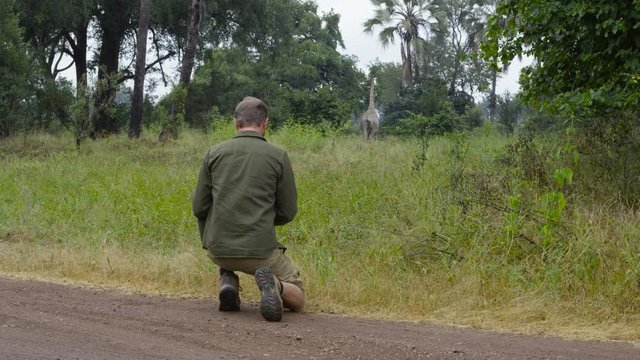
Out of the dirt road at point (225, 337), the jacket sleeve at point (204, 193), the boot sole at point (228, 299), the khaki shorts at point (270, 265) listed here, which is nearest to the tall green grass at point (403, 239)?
the khaki shorts at point (270, 265)

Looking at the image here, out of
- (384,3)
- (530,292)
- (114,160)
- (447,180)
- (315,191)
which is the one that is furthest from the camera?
(384,3)

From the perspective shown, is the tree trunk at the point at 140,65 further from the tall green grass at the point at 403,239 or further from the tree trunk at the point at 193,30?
the tall green grass at the point at 403,239

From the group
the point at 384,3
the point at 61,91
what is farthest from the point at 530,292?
the point at 384,3

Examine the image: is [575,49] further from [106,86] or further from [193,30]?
[106,86]

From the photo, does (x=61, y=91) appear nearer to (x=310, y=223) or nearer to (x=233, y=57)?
(x=310, y=223)

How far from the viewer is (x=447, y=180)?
12.2m

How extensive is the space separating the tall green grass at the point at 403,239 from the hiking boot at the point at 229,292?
84 cm

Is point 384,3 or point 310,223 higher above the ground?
point 384,3

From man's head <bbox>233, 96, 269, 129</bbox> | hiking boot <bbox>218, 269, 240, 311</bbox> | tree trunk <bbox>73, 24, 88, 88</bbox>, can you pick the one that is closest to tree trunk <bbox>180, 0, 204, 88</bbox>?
tree trunk <bbox>73, 24, 88, 88</bbox>

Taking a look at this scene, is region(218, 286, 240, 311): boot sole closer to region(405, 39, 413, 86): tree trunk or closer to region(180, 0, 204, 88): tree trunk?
region(180, 0, 204, 88): tree trunk

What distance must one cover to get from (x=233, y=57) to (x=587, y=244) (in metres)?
40.8

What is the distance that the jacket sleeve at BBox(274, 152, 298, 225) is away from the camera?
688 cm

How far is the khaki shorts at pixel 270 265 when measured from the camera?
6.85 meters

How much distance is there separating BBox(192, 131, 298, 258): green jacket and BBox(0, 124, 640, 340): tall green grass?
3.65 feet
